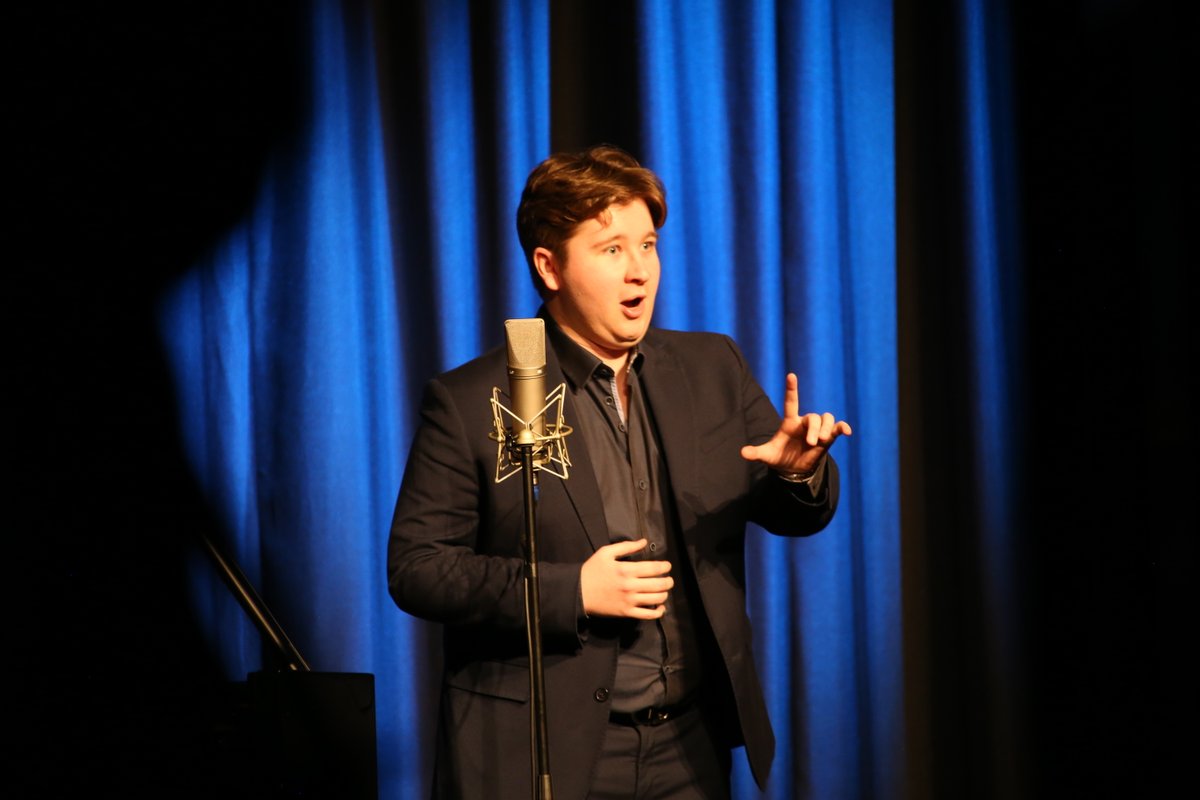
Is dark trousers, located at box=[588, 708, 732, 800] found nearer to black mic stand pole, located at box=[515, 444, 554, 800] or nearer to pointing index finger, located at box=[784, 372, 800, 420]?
black mic stand pole, located at box=[515, 444, 554, 800]

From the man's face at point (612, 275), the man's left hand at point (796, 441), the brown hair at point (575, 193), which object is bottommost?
the man's left hand at point (796, 441)

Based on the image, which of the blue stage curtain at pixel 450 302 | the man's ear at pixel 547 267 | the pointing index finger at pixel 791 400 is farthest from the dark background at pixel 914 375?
the pointing index finger at pixel 791 400

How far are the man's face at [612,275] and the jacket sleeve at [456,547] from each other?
0.98 feet

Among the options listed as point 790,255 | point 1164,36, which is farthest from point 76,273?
point 1164,36

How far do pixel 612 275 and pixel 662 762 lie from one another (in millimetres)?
842

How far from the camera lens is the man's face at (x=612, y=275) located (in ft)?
7.07

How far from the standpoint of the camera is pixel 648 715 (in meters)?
2.06

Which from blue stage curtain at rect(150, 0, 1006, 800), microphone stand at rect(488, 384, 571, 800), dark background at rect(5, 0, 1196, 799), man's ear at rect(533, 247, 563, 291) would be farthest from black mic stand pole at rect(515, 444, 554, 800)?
blue stage curtain at rect(150, 0, 1006, 800)

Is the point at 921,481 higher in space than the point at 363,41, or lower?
lower

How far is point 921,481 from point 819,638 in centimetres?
48

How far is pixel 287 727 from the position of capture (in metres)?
2.58

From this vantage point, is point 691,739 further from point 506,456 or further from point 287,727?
point 287,727

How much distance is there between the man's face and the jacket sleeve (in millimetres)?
298

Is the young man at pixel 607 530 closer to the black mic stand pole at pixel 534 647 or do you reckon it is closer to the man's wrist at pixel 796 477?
the man's wrist at pixel 796 477
